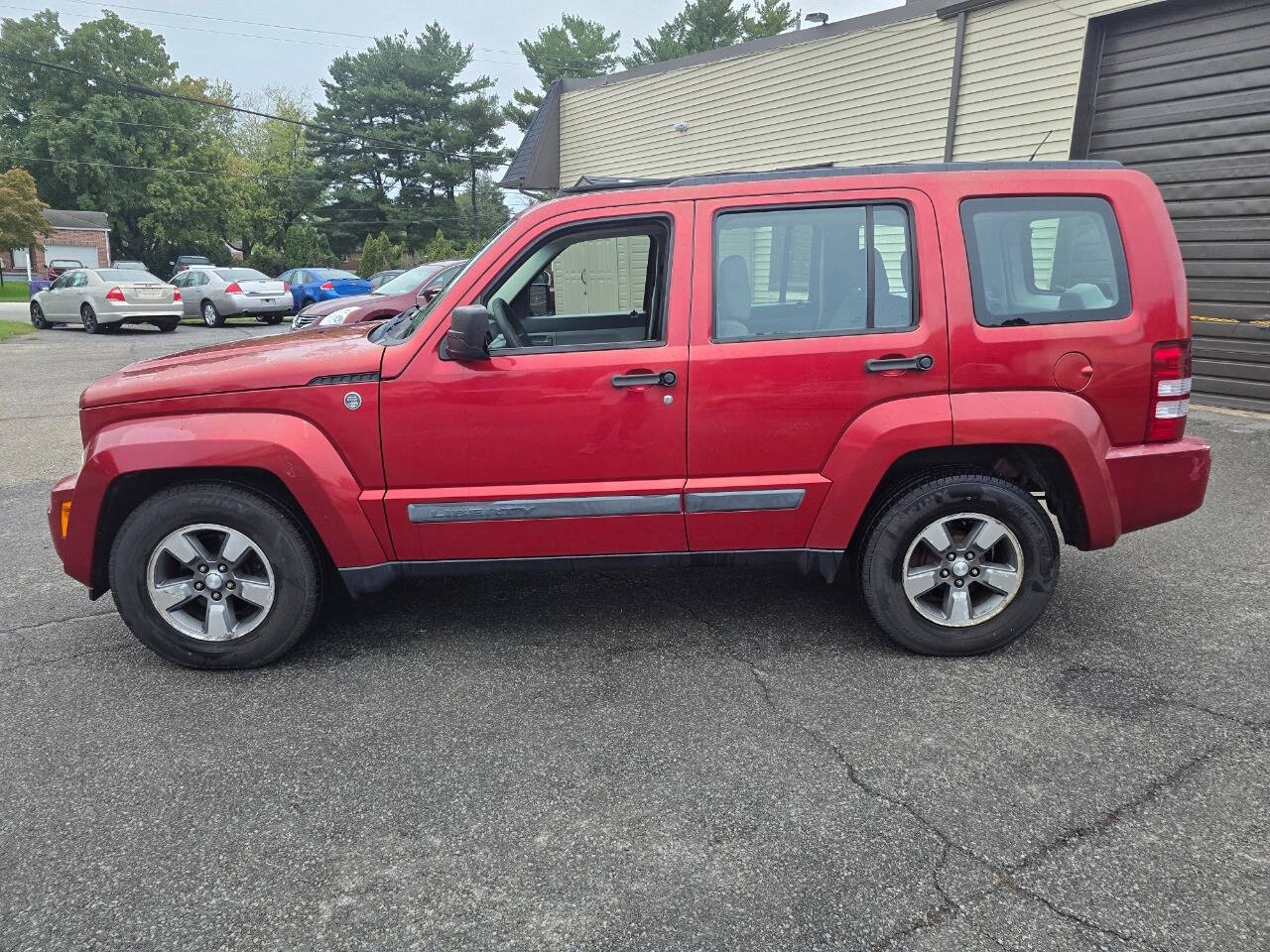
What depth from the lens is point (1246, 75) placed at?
813 cm

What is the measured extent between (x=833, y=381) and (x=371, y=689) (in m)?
2.12

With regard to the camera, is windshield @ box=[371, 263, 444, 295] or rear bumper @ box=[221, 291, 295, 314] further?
rear bumper @ box=[221, 291, 295, 314]

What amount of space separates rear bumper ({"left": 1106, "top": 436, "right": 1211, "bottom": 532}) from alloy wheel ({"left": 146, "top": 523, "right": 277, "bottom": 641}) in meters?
3.35

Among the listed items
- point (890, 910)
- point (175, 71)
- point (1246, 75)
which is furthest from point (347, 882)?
point (175, 71)

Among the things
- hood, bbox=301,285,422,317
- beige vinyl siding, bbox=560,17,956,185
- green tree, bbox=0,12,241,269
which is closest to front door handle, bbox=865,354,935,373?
beige vinyl siding, bbox=560,17,956,185

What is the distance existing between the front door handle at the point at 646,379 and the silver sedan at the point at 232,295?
21190 mm

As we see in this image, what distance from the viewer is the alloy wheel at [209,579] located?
359cm

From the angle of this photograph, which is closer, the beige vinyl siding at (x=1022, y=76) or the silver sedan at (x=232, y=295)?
the beige vinyl siding at (x=1022, y=76)

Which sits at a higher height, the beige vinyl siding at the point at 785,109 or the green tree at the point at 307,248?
→ the green tree at the point at 307,248

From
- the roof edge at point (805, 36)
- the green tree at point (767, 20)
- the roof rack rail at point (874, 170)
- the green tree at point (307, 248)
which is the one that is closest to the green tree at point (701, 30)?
the green tree at point (767, 20)

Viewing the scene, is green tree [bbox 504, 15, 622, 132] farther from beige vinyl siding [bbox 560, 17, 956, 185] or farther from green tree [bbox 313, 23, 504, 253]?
beige vinyl siding [bbox 560, 17, 956, 185]

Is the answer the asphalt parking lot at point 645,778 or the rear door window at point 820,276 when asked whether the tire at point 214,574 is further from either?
the rear door window at point 820,276

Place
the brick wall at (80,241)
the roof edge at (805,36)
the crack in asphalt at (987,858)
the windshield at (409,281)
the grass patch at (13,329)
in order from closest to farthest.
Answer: the crack in asphalt at (987,858) → the roof edge at (805,36) → the windshield at (409,281) → the grass patch at (13,329) → the brick wall at (80,241)

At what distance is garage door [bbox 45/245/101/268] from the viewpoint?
2276 inches
